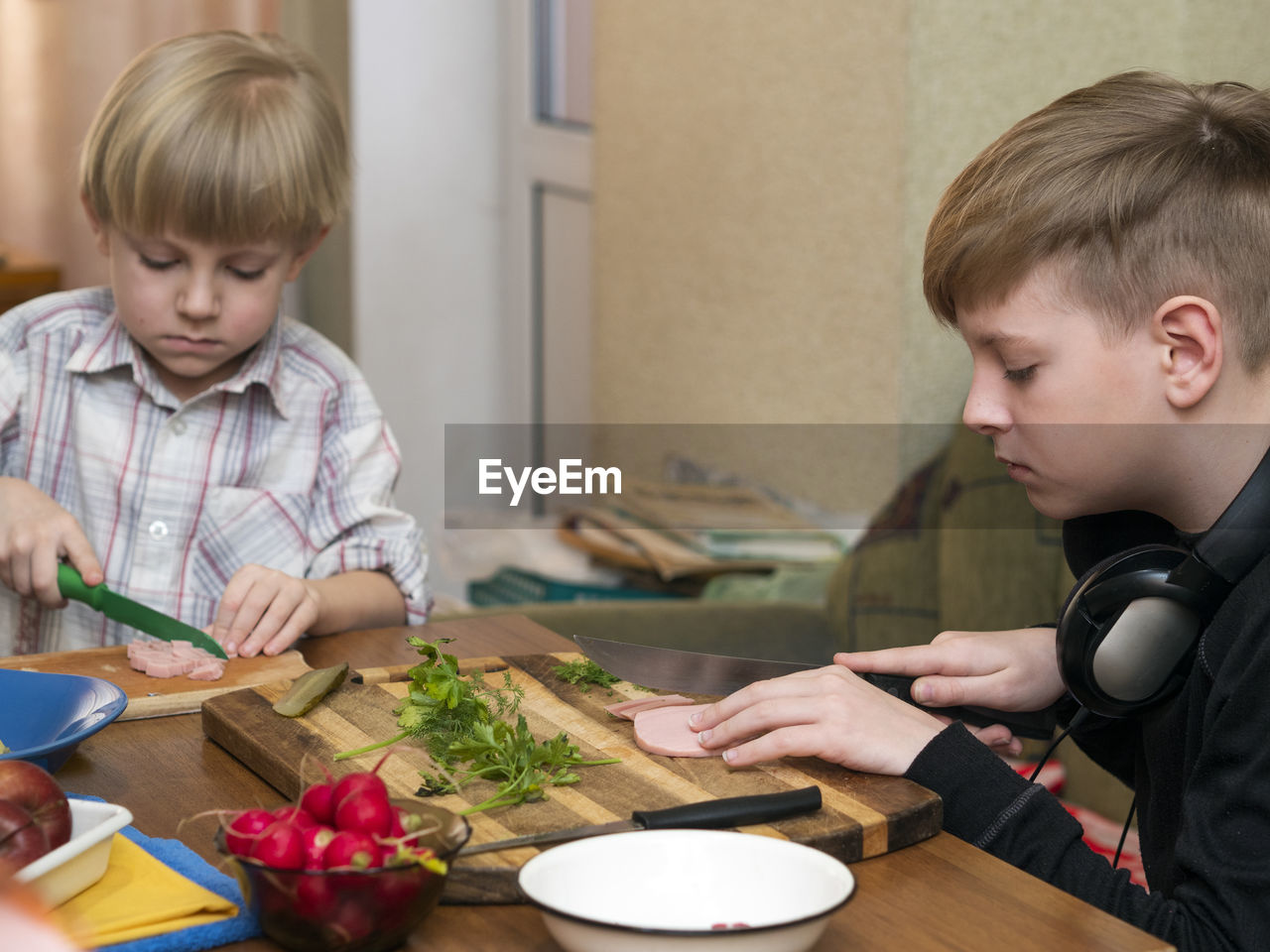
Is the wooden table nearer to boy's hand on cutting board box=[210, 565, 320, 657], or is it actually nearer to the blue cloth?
the blue cloth

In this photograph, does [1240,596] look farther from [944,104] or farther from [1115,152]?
[944,104]

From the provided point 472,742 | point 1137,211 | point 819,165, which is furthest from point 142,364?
point 819,165

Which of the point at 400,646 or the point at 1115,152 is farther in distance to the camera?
the point at 400,646

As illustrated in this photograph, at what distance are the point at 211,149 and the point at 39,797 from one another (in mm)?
901

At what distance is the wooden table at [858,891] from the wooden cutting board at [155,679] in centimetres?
4

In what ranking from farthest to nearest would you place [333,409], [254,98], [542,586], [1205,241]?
[542,586] → [333,409] → [254,98] → [1205,241]

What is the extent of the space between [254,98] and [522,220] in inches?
93.4

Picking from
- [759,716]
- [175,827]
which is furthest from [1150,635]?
[175,827]

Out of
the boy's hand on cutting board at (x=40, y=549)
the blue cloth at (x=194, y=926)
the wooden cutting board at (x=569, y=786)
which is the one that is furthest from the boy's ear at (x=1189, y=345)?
the boy's hand on cutting board at (x=40, y=549)

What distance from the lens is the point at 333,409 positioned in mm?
1646

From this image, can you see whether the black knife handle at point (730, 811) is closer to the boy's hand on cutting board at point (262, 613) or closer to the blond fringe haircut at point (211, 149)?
the boy's hand on cutting board at point (262, 613)

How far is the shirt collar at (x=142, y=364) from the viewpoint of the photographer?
1546 millimetres

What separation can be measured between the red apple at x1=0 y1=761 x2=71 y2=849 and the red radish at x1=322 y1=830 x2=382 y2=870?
0.16m

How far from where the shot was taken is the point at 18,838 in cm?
69
